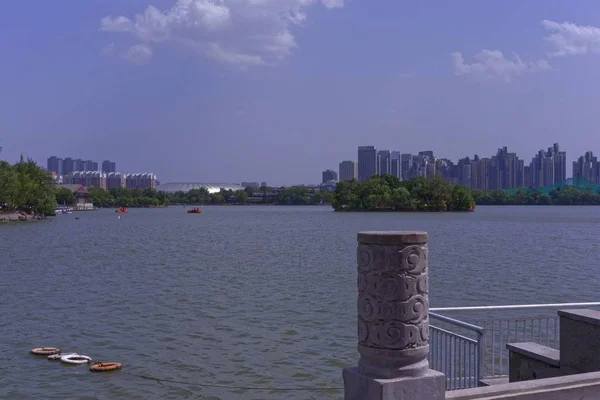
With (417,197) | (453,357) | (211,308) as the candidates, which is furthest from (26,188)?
(453,357)

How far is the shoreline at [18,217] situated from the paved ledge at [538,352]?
101503 mm

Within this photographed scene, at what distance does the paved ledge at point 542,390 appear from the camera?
5543 mm

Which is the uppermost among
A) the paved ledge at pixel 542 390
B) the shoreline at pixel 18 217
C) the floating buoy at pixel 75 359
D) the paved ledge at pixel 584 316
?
the paved ledge at pixel 584 316

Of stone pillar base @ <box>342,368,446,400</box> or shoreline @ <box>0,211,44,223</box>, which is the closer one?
stone pillar base @ <box>342,368,446,400</box>

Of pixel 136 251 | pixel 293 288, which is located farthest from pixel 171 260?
pixel 293 288

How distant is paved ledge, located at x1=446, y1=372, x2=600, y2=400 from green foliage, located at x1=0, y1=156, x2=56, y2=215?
100858mm

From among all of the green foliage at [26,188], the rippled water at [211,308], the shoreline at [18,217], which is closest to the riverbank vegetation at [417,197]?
the green foliage at [26,188]

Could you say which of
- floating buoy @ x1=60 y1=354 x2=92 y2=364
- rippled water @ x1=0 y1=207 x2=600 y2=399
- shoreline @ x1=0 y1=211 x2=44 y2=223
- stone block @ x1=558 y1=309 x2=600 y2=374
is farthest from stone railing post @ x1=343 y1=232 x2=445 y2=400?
shoreline @ x1=0 y1=211 x2=44 y2=223

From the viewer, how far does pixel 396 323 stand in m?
5.36

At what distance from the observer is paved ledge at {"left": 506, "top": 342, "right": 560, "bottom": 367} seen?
7.41 meters

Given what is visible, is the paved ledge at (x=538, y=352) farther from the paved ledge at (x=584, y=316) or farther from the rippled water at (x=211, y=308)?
the rippled water at (x=211, y=308)

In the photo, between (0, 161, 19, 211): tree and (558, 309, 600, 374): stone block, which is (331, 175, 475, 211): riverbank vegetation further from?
(558, 309, 600, 374): stone block

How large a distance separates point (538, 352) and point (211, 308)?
49.8 ft

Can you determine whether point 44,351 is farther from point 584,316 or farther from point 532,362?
point 584,316
